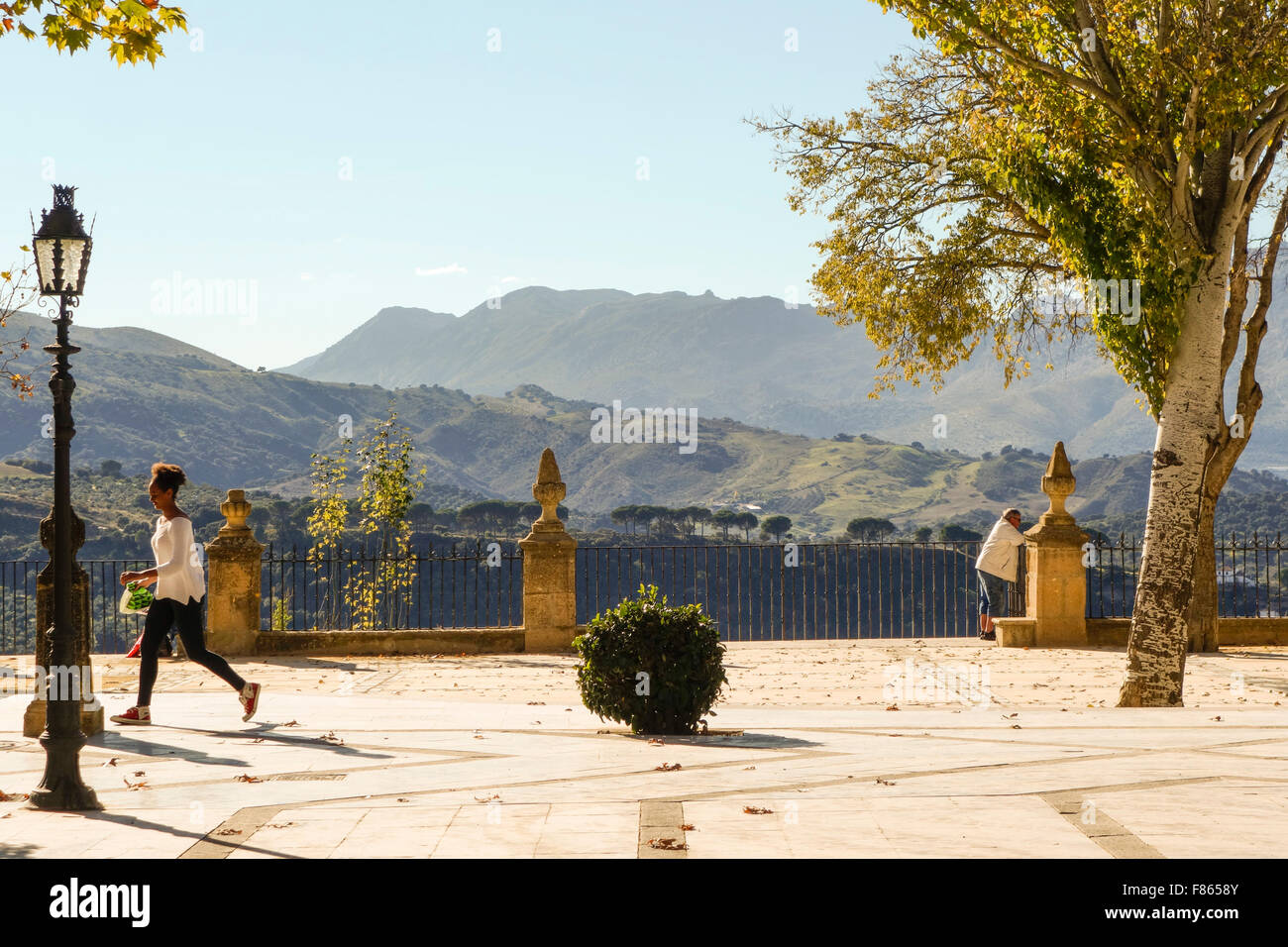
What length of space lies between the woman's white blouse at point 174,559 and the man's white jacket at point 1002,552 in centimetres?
1205

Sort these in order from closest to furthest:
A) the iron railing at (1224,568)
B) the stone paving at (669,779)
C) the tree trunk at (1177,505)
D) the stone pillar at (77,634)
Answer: the stone paving at (669,779) < the stone pillar at (77,634) < the tree trunk at (1177,505) < the iron railing at (1224,568)

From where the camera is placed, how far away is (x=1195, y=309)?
11.8m

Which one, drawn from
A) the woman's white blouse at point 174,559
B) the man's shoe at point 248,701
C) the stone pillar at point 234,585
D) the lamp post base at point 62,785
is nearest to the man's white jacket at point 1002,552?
the stone pillar at point 234,585

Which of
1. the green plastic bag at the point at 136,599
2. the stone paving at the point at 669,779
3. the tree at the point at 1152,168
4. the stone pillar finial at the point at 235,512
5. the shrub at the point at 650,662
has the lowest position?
the stone paving at the point at 669,779

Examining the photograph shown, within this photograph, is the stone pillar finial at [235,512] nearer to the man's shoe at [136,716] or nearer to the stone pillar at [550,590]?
the stone pillar at [550,590]

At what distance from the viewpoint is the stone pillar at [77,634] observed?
7.89 m

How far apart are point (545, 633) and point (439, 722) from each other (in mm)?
6510

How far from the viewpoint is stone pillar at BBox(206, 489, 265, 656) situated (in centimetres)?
1528

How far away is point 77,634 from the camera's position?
328 inches

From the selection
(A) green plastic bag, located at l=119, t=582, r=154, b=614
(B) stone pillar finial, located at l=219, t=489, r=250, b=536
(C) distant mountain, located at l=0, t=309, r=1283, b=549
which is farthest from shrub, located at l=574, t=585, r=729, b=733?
(C) distant mountain, located at l=0, t=309, r=1283, b=549

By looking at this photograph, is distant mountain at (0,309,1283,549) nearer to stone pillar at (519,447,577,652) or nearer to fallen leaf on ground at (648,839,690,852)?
stone pillar at (519,447,577,652)

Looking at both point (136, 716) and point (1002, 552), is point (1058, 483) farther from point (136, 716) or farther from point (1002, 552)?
point (136, 716)

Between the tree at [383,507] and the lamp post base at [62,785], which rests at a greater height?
the tree at [383,507]
